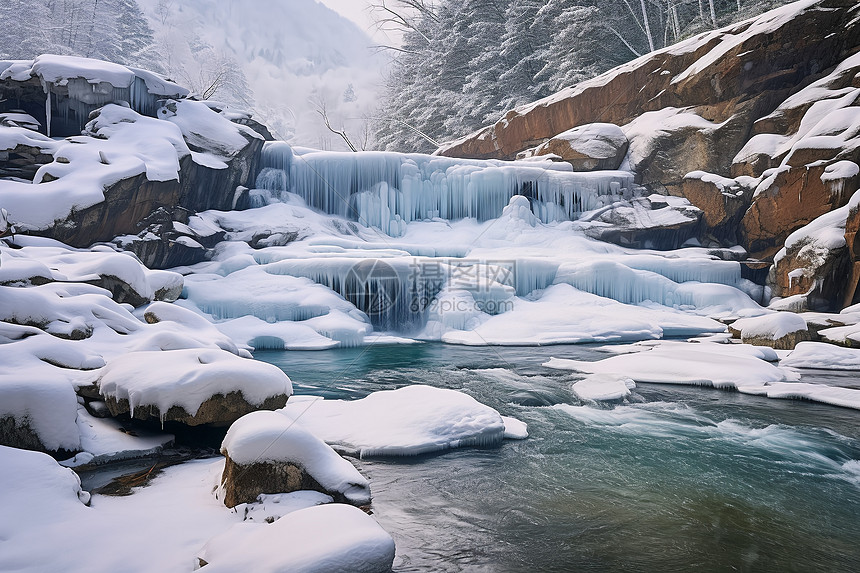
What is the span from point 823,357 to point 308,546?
Result: 764cm

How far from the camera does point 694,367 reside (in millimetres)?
6418

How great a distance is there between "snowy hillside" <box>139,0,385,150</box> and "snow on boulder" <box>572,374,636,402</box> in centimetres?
4944

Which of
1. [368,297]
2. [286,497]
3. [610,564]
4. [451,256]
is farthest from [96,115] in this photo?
[610,564]

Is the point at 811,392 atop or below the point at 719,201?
below

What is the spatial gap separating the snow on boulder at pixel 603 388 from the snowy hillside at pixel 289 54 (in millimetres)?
49438

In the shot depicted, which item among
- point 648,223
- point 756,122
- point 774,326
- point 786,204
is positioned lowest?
point 774,326

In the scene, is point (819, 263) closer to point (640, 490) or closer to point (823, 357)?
point (823, 357)

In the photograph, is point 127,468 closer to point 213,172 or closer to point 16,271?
point 16,271

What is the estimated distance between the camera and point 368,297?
34.0 feet

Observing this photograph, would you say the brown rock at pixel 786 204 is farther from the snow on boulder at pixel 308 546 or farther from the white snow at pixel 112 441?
the white snow at pixel 112 441

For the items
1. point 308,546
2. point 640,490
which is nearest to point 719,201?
point 640,490

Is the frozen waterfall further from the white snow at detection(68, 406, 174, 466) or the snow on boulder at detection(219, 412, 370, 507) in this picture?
the snow on boulder at detection(219, 412, 370, 507)

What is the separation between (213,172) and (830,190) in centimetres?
1422

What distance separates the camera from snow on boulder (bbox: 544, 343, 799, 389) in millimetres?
6060
